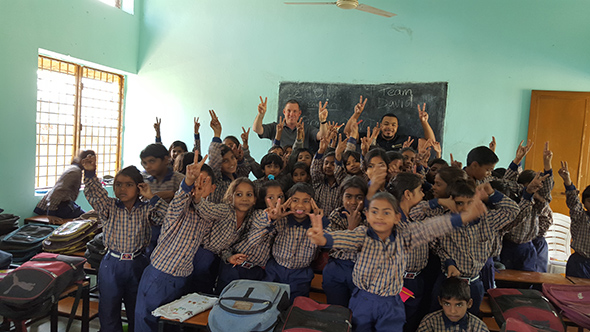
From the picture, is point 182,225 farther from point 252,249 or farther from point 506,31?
point 506,31

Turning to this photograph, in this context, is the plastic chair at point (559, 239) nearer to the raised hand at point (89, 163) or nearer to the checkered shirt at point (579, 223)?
the checkered shirt at point (579, 223)

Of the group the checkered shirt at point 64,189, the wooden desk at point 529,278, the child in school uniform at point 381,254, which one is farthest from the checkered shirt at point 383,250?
the checkered shirt at point 64,189

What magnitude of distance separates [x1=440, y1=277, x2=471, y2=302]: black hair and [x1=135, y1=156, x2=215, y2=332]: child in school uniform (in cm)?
141

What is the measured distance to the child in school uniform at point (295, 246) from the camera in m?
2.40

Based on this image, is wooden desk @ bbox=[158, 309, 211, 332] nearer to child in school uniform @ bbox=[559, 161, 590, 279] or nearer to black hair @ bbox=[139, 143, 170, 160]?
black hair @ bbox=[139, 143, 170, 160]

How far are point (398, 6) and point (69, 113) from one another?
14.6 ft

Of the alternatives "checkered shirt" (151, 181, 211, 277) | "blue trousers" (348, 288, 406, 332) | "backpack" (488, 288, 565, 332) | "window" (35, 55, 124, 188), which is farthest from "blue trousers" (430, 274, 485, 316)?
"window" (35, 55, 124, 188)

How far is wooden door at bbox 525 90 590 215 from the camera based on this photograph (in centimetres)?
454

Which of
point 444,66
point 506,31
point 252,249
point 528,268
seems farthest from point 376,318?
point 506,31

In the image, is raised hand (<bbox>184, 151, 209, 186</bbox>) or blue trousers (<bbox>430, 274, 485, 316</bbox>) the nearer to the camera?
raised hand (<bbox>184, 151, 209, 186</bbox>)

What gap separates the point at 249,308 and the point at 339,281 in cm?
61

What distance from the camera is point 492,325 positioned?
2408mm

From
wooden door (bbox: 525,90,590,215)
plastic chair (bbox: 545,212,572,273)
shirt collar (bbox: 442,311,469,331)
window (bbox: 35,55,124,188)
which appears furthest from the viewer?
window (bbox: 35,55,124,188)

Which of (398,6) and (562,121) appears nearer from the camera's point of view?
(562,121)
